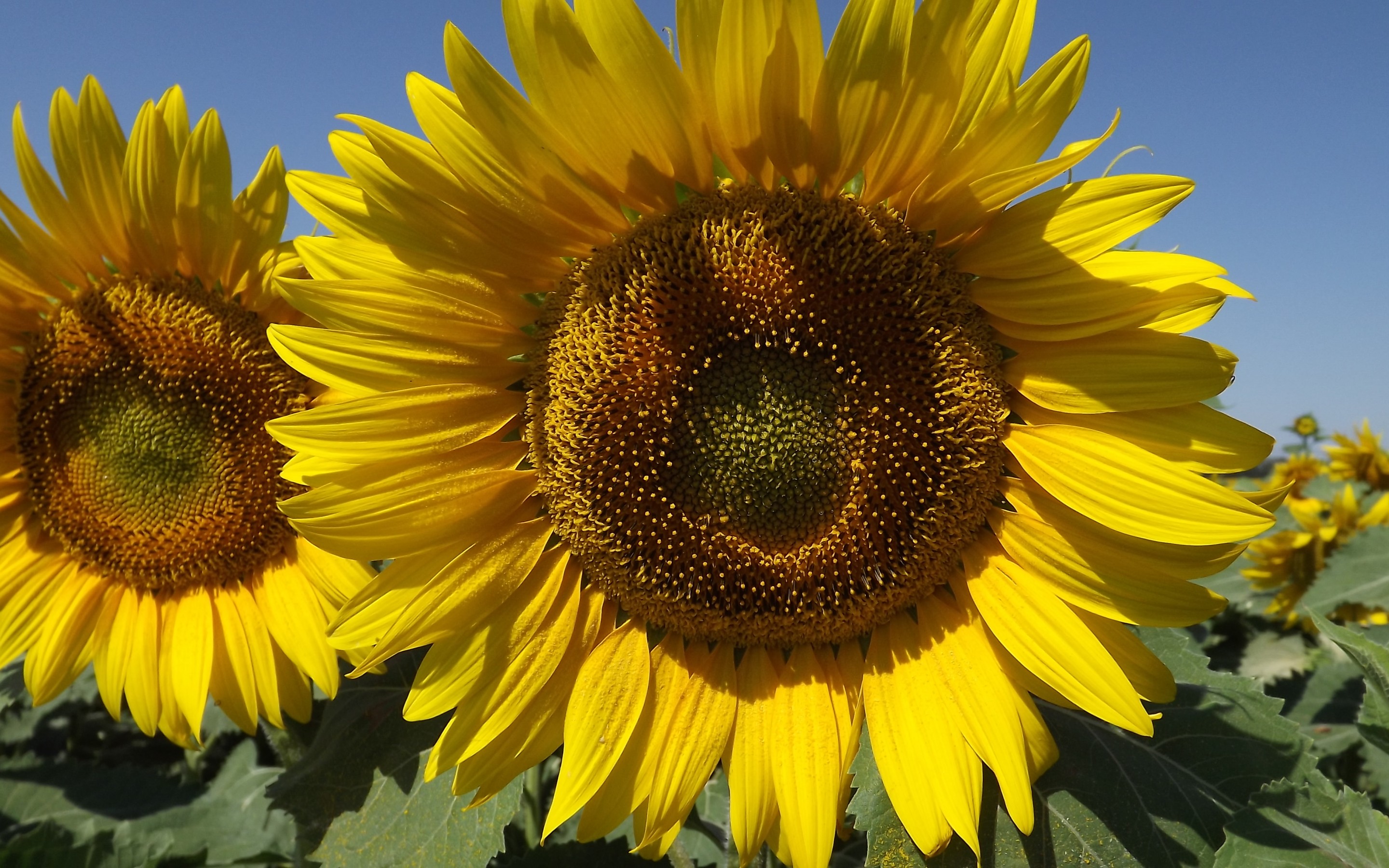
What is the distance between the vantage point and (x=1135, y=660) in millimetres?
1851

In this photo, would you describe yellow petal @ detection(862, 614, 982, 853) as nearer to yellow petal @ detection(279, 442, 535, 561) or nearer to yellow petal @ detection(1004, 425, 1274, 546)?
yellow petal @ detection(1004, 425, 1274, 546)

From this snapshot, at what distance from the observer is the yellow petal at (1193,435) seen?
66.5 inches

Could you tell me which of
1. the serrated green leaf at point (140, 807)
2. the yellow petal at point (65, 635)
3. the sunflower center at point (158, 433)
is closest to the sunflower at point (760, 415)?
the sunflower center at point (158, 433)

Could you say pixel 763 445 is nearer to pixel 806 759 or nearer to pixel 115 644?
pixel 806 759

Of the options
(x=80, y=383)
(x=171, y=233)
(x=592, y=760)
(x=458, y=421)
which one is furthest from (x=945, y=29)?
(x=80, y=383)

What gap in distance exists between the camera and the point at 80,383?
3.01 m

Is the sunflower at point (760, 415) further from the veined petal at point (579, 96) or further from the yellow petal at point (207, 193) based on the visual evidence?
the yellow petal at point (207, 193)

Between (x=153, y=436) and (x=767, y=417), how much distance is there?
2.10 m

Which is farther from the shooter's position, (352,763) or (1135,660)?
(352,763)

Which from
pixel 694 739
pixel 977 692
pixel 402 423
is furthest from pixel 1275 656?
pixel 402 423

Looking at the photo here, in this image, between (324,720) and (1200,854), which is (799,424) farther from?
(324,720)

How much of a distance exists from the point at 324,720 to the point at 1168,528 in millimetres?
2234

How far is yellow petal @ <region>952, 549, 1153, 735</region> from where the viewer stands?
176cm

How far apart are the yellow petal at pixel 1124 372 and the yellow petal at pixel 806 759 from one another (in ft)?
2.64
